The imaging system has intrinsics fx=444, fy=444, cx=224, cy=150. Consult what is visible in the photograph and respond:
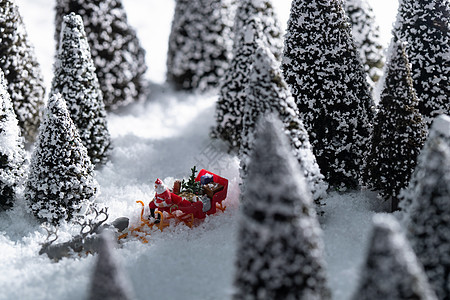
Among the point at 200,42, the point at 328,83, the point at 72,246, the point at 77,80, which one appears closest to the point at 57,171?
the point at 72,246

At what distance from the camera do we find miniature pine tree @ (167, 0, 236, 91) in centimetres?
1490

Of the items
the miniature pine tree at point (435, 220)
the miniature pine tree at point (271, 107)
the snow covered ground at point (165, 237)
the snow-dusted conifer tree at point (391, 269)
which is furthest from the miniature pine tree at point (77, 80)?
the snow-dusted conifer tree at point (391, 269)

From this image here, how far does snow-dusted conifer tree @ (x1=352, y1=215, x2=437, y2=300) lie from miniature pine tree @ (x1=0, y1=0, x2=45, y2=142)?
1016 centimetres

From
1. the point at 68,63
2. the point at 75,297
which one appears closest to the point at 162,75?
A: the point at 68,63

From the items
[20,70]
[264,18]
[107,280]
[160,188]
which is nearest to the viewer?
[107,280]

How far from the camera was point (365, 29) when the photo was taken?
1262cm

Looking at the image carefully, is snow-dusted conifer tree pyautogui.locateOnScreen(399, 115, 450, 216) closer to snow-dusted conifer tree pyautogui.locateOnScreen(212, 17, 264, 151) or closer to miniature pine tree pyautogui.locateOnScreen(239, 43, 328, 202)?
miniature pine tree pyautogui.locateOnScreen(239, 43, 328, 202)

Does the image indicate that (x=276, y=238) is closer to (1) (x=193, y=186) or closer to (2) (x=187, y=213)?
(2) (x=187, y=213)

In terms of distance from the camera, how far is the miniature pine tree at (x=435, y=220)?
5.18 m

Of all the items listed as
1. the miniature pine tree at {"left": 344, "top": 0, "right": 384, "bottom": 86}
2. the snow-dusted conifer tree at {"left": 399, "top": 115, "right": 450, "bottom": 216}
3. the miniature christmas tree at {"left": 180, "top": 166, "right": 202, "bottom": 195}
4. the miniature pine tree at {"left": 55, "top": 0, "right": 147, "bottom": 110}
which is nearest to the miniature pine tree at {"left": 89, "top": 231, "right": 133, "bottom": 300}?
the snow-dusted conifer tree at {"left": 399, "top": 115, "right": 450, "bottom": 216}

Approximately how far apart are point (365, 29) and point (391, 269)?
9843mm

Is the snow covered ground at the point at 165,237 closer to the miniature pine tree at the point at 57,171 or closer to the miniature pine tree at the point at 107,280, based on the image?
the miniature pine tree at the point at 57,171

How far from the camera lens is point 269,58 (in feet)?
23.4

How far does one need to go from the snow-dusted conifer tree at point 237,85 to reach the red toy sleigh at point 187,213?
9.96 ft
